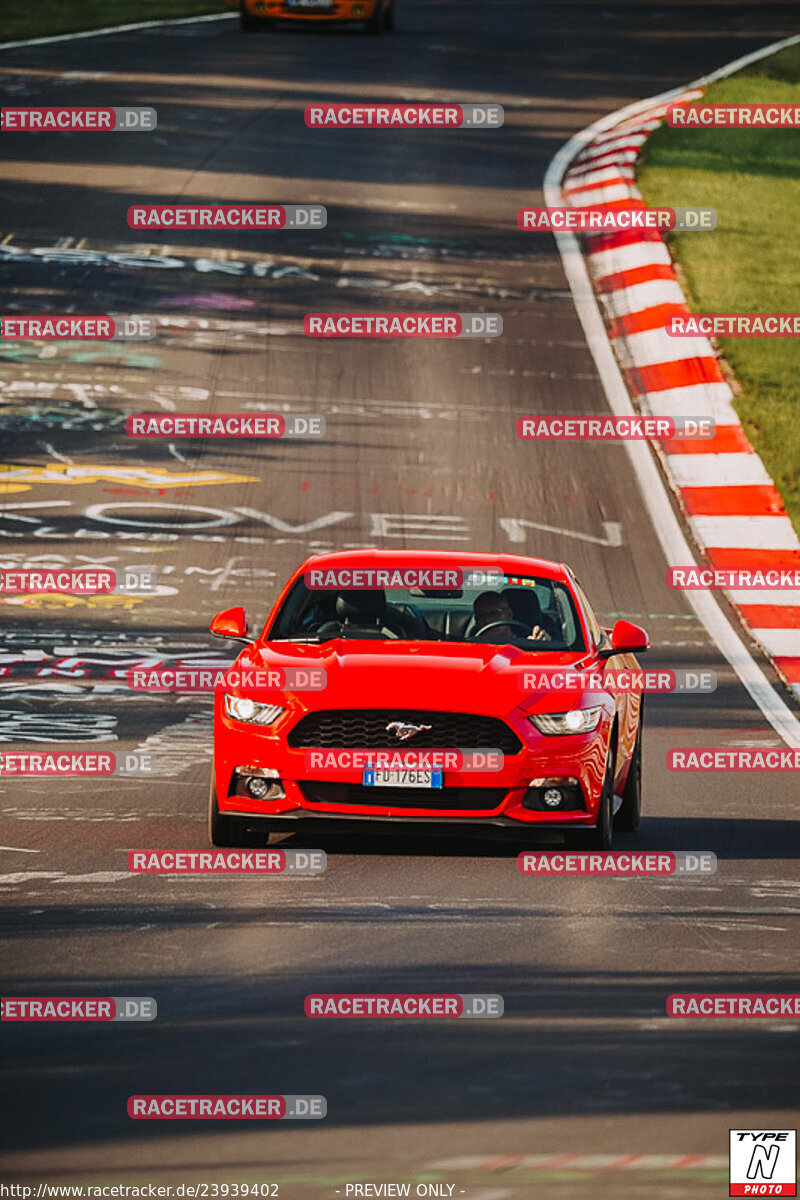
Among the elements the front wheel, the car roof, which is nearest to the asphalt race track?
the front wheel

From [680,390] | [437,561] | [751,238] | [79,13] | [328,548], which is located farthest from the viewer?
[79,13]

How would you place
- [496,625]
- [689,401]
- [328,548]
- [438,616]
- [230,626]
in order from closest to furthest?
[230,626]
[496,625]
[438,616]
[328,548]
[689,401]

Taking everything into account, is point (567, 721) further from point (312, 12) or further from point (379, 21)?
point (379, 21)

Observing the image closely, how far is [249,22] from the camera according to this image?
43.2m

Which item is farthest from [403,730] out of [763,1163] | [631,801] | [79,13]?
[79,13]

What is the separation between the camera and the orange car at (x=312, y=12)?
42000mm

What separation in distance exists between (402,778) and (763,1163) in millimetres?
4539

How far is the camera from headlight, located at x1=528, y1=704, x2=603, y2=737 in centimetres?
1070

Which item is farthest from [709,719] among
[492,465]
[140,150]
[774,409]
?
[140,150]

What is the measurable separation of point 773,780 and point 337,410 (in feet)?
36.7

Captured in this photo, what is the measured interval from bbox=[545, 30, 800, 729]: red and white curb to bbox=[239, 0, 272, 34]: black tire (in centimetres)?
1015

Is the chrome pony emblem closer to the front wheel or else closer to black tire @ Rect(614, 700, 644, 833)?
black tire @ Rect(614, 700, 644, 833)

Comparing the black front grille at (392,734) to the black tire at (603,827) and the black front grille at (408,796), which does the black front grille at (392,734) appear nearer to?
the black front grille at (408,796)

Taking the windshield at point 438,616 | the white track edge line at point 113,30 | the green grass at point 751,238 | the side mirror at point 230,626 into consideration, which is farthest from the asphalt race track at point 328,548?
the green grass at point 751,238
